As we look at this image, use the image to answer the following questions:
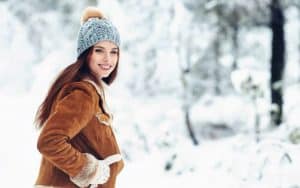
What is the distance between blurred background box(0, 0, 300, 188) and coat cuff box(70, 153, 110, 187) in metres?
3.03

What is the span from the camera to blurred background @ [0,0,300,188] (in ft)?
20.3

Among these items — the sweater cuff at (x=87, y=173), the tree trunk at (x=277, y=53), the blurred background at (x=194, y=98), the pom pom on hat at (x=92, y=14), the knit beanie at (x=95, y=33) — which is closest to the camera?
the sweater cuff at (x=87, y=173)

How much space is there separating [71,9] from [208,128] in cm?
484

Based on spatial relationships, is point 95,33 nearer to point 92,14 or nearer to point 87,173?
point 92,14

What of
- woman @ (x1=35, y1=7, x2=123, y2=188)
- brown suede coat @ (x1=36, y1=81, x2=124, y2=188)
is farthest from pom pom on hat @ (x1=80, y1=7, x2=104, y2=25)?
brown suede coat @ (x1=36, y1=81, x2=124, y2=188)

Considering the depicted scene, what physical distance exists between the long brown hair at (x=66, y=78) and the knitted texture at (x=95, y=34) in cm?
3

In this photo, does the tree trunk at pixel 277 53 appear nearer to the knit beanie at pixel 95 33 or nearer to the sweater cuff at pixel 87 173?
the knit beanie at pixel 95 33

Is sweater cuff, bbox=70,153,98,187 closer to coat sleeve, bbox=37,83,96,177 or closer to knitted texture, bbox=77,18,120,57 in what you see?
coat sleeve, bbox=37,83,96,177

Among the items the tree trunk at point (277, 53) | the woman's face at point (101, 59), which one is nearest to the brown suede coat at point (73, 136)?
the woman's face at point (101, 59)

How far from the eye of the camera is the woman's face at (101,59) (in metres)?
2.51

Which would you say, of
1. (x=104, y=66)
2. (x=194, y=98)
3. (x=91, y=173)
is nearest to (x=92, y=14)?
(x=104, y=66)

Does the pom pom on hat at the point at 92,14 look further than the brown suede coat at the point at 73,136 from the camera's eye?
Yes

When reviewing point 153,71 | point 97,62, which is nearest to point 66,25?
point 153,71

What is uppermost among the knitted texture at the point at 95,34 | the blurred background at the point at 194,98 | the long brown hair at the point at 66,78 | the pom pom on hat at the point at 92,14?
the pom pom on hat at the point at 92,14
